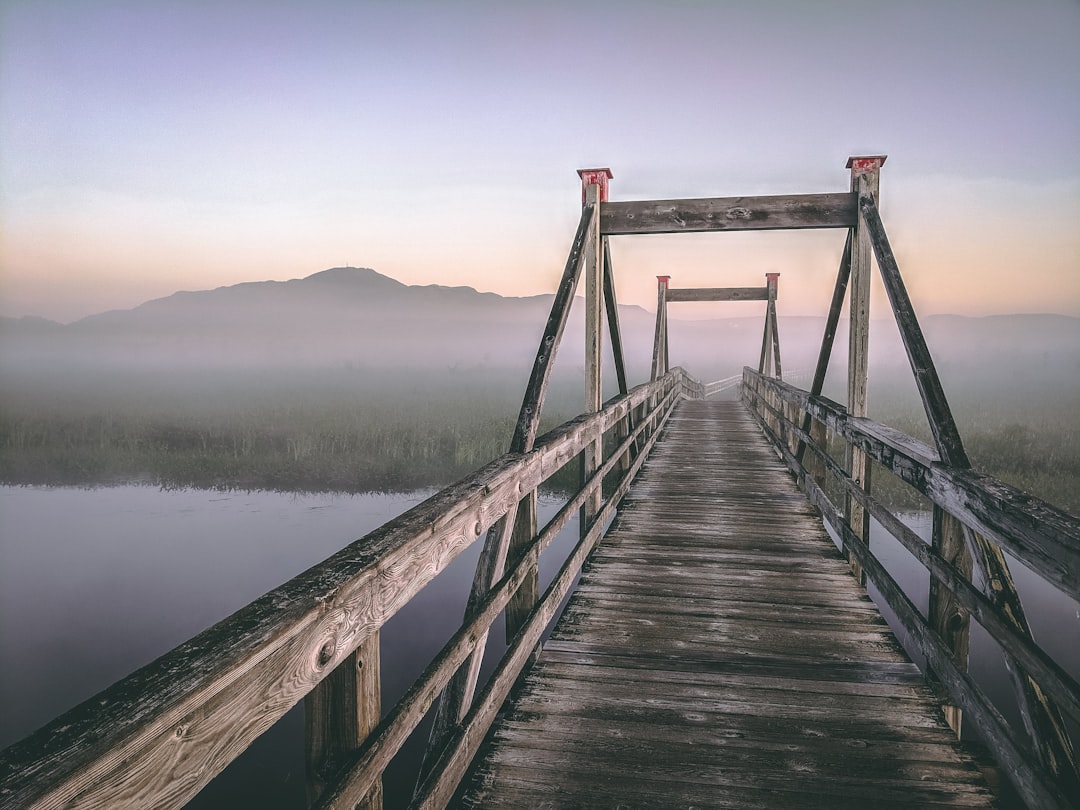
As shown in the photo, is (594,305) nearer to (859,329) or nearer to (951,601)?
(859,329)

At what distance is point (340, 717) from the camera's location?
1409mm

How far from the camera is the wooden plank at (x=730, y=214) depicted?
472 centimetres

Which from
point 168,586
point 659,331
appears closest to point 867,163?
point 659,331

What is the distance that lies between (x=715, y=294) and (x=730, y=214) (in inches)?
534

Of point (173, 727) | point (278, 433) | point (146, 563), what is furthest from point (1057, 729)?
point (278, 433)

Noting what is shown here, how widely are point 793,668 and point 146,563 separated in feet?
33.6

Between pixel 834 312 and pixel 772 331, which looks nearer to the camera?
pixel 834 312

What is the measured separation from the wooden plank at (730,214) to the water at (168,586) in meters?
5.19

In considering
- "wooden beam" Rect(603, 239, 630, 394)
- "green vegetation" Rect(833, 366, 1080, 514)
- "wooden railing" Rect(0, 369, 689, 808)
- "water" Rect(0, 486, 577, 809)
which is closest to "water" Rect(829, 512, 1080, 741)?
"green vegetation" Rect(833, 366, 1080, 514)

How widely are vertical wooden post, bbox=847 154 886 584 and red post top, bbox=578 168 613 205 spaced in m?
1.80

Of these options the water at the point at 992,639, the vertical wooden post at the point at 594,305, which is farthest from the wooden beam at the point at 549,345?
the water at the point at 992,639

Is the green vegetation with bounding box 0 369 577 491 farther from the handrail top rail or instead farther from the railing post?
the handrail top rail

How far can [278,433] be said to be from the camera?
1886 cm

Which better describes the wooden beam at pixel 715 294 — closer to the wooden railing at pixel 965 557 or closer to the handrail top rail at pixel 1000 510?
the wooden railing at pixel 965 557
